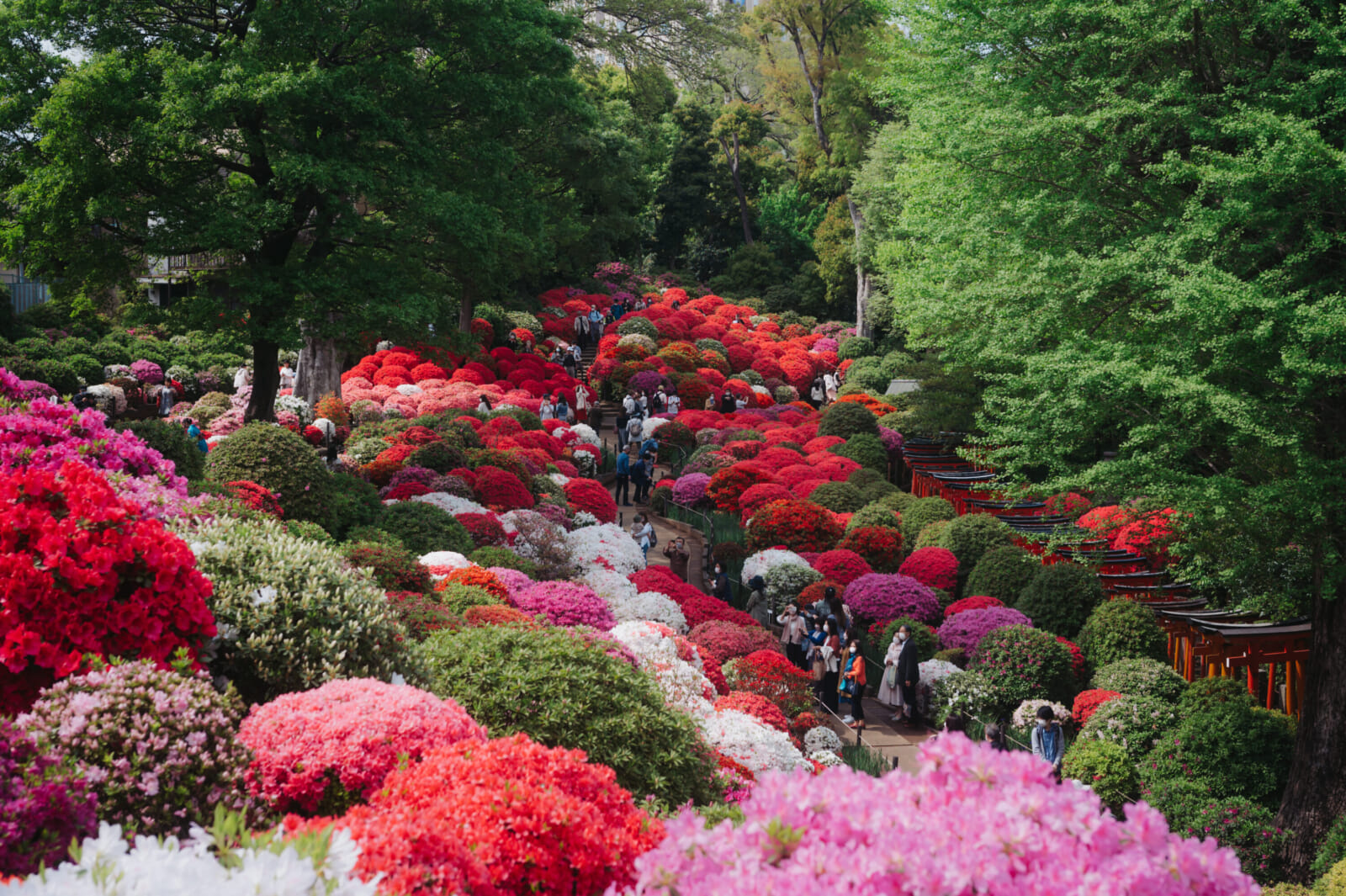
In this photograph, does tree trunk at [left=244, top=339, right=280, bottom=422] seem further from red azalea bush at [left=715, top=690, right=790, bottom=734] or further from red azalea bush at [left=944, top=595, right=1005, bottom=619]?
red azalea bush at [left=944, top=595, right=1005, bottom=619]

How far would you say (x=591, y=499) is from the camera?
60.4 feet

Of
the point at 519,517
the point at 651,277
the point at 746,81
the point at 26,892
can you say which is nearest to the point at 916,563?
the point at 519,517

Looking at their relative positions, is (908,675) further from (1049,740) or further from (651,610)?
→ (651,610)

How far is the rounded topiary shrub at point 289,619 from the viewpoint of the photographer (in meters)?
5.32

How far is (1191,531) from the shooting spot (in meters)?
9.87

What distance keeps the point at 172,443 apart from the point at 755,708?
612 cm

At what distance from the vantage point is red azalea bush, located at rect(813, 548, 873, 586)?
1712 centimetres

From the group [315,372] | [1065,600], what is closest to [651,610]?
[1065,600]

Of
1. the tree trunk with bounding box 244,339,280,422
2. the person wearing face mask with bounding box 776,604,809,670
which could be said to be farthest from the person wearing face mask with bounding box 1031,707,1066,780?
the tree trunk with bounding box 244,339,280,422

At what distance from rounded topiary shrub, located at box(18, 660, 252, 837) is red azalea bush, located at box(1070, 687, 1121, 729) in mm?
10065

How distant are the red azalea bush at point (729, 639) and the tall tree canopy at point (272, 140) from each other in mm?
6336

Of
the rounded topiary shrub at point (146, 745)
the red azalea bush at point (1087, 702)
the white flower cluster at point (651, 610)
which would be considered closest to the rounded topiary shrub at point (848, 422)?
the red azalea bush at point (1087, 702)

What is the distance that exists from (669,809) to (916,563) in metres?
12.1

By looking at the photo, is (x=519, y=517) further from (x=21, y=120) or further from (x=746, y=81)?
(x=746, y=81)
